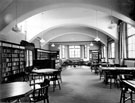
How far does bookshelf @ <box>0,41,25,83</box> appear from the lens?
21.8 ft

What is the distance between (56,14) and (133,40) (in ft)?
16.7

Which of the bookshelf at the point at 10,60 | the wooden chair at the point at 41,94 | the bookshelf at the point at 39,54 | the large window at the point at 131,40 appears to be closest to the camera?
the wooden chair at the point at 41,94

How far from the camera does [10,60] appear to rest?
24.7 ft

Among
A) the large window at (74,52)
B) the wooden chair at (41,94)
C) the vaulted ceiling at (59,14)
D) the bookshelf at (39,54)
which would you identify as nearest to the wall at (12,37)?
the vaulted ceiling at (59,14)

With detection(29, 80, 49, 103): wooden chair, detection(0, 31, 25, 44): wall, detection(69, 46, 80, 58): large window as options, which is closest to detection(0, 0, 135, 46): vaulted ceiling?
detection(0, 31, 25, 44): wall

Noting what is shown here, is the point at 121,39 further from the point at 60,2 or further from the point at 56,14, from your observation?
the point at 60,2

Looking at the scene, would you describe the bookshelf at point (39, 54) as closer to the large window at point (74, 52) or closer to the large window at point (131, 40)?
the large window at point (131, 40)

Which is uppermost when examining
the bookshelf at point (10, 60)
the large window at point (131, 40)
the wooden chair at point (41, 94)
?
the large window at point (131, 40)

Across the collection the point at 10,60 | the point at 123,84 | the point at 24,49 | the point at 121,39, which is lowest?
the point at 123,84

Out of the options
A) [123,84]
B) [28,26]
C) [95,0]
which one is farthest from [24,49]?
[123,84]

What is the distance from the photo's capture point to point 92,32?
15.6 meters

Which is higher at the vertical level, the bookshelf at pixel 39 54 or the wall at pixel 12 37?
the wall at pixel 12 37

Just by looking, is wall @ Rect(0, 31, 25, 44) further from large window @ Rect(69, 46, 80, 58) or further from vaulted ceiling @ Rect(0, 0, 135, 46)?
large window @ Rect(69, 46, 80, 58)

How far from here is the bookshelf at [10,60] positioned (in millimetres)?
6655
